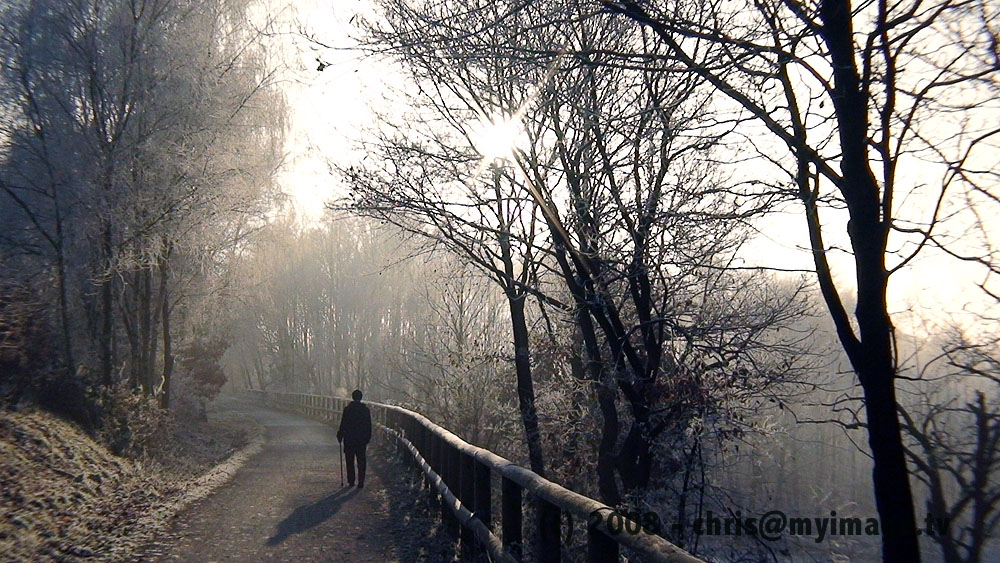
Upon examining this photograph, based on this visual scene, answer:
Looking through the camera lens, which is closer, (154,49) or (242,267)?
(154,49)

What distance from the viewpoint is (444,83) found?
41.8 ft

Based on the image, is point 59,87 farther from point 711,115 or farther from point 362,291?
point 362,291

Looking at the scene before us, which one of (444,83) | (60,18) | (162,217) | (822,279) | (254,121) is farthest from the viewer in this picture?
(254,121)

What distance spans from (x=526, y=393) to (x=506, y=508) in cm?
720

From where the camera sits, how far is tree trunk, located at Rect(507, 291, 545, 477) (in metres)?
13.4

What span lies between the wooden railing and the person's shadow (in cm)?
145

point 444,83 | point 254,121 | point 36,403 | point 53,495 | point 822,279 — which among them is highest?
point 254,121

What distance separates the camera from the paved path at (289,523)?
895 centimetres

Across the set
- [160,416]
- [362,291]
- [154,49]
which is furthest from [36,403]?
[362,291]

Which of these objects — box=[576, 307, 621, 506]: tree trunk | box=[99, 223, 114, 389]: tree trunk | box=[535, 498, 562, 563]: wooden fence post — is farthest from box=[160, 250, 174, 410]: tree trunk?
box=[535, 498, 562, 563]: wooden fence post

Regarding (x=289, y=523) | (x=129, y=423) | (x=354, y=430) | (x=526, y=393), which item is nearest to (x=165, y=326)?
(x=129, y=423)

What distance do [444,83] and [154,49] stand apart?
709cm

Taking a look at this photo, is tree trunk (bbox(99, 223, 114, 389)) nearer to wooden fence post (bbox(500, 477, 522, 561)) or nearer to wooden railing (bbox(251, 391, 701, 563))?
wooden railing (bbox(251, 391, 701, 563))

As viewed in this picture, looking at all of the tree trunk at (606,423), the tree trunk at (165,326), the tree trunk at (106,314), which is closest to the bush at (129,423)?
the tree trunk at (106,314)
